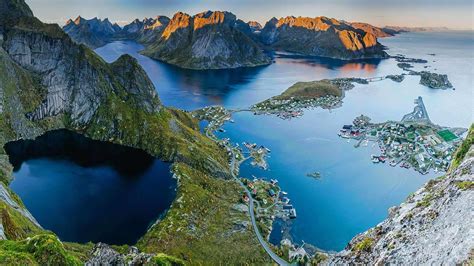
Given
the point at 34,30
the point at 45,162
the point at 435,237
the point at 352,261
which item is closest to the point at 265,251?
the point at 352,261

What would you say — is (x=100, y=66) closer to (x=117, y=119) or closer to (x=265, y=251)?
(x=117, y=119)

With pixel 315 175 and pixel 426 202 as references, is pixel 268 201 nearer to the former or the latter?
pixel 315 175

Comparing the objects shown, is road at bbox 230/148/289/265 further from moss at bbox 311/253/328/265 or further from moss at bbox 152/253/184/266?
moss at bbox 152/253/184/266

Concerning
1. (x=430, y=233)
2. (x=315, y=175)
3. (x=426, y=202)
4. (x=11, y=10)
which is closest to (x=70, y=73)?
(x=11, y=10)

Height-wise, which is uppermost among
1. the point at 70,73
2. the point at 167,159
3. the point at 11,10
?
the point at 11,10

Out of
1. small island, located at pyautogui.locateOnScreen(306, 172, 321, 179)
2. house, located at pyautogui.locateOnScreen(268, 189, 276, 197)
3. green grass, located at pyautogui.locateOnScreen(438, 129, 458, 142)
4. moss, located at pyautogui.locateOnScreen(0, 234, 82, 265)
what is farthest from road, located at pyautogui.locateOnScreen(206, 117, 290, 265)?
green grass, located at pyautogui.locateOnScreen(438, 129, 458, 142)

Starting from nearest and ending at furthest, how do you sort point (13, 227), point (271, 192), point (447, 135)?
1. point (13, 227)
2. point (271, 192)
3. point (447, 135)
